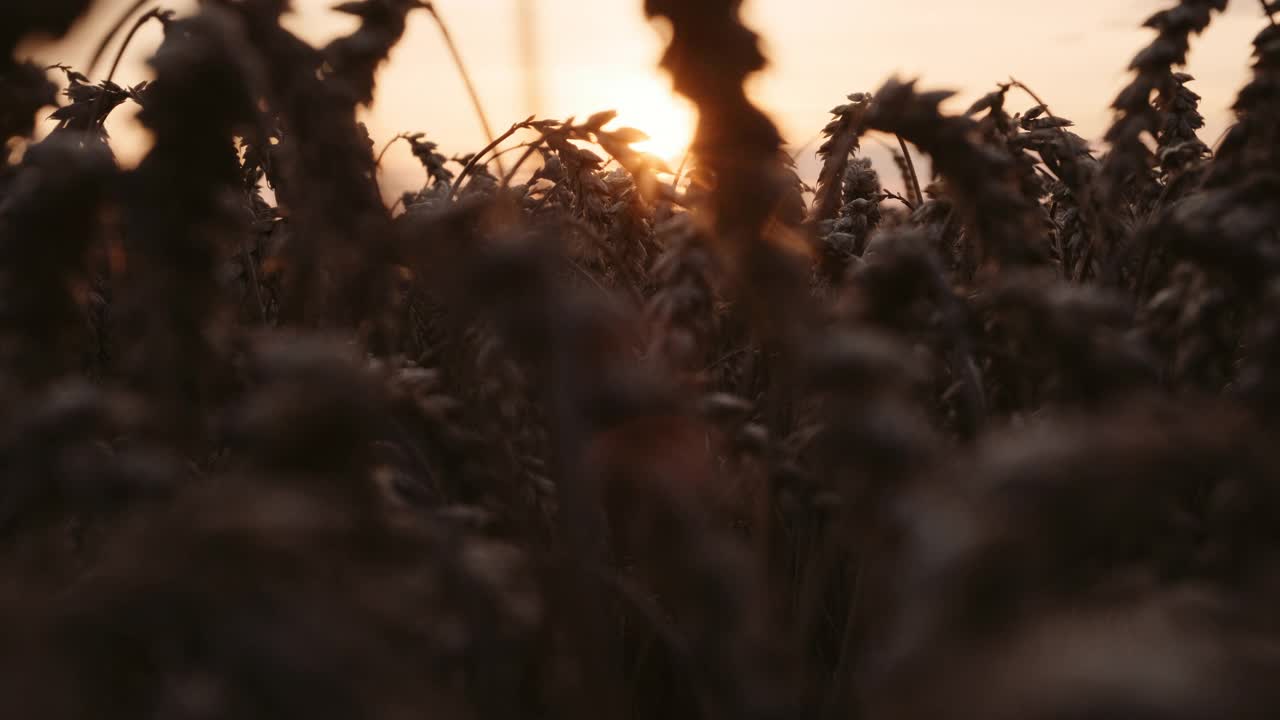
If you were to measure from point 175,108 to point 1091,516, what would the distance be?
90 cm

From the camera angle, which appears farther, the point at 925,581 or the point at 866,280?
the point at 866,280

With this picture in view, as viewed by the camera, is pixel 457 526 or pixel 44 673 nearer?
pixel 44 673

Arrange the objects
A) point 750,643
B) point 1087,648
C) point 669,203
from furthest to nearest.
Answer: point 669,203
point 750,643
point 1087,648

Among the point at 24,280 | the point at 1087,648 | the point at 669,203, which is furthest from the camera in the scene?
the point at 669,203

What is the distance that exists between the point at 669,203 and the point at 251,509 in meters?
1.85

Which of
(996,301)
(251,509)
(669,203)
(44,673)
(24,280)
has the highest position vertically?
(669,203)

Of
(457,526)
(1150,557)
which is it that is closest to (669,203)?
(457,526)

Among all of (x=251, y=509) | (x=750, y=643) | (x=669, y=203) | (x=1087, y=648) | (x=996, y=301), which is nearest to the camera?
(x=1087, y=648)

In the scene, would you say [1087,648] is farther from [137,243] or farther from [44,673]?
[137,243]

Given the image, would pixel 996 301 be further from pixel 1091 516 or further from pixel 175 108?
pixel 175 108

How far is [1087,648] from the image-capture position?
0.58 m

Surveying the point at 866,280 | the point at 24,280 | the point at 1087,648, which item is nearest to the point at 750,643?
the point at 1087,648

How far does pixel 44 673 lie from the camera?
27.7 inches

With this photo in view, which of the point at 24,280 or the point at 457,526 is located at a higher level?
the point at 24,280
